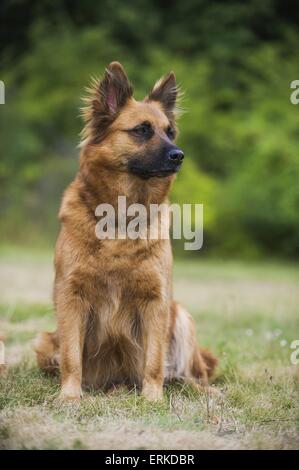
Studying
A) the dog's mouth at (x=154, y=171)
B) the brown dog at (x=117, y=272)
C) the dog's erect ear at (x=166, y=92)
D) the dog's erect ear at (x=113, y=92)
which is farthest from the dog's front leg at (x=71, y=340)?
the dog's erect ear at (x=166, y=92)

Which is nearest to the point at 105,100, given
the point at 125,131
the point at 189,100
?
the point at 125,131

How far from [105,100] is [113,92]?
75 millimetres

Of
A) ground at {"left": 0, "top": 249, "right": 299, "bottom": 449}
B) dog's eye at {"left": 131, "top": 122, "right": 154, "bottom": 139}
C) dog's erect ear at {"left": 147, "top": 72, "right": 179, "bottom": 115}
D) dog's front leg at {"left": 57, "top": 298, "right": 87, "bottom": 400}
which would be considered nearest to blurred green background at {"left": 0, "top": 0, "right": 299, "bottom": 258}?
ground at {"left": 0, "top": 249, "right": 299, "bottom": 449}

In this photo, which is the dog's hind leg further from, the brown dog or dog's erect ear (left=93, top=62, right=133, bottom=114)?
dog's erect ear (left=93, top=62, right=133, bottom=114)

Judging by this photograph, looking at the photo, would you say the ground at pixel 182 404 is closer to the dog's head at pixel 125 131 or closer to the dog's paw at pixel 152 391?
the dog's paw at pixel 152 391

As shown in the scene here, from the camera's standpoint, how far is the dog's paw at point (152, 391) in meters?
3.94

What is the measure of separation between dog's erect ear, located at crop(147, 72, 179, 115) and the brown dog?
0.09m

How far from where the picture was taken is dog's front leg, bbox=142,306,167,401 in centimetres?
406

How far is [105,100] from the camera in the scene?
429cm

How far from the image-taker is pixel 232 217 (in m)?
18.7

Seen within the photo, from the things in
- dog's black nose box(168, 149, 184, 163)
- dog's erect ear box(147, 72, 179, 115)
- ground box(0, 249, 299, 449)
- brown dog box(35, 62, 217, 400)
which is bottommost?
ground box(0, 249, 299, 449)

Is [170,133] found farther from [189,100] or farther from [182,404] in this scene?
[189,100]

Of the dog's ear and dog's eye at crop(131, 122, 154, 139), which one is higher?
the dog's ear

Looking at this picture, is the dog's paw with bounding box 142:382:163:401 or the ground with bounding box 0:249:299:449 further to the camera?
the dog's paw with bounding box 142:382:163:401
